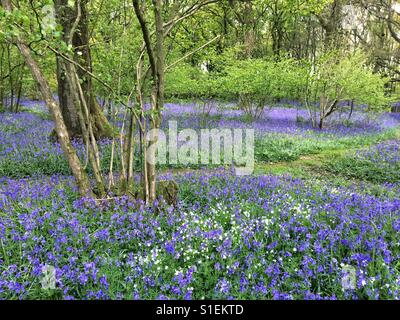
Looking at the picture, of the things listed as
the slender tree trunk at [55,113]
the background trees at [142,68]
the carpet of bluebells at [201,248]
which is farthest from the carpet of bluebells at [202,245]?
the background trees at [142,68]

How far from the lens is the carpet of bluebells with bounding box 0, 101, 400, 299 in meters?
2.91

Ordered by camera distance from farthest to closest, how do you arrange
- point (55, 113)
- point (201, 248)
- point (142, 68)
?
1. point (142, 68)
2. point (55, 113)
3. point (201, 248)

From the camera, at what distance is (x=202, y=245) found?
138 inches

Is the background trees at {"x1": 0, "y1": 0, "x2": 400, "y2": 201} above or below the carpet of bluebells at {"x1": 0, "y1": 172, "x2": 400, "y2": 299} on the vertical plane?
above

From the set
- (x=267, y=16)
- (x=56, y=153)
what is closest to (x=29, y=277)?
(x=56, y=153)

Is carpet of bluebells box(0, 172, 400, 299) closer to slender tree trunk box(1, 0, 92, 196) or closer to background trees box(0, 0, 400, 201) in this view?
slender tree trunk box(1, 0, 92, 196)

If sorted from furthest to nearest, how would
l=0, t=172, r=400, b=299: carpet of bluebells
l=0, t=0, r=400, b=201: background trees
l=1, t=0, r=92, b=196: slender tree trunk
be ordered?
l=1, t=0, r=92, b=196: slender tree trunk, l=0, t=0, r=400, b=201: background trees, l=0, t=172, r=400, b=299: carpet of bluebells

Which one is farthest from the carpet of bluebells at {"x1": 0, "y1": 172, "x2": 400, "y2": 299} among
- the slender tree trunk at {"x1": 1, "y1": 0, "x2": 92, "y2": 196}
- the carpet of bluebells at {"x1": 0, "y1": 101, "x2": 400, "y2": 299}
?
Result: the slender tree trunk at {"x1": 1, "y1": 0, "x2": 92, "y2": 196}

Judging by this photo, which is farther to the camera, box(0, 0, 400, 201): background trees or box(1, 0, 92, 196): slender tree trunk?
box(1, 0, 92, 196): slender tree trunk

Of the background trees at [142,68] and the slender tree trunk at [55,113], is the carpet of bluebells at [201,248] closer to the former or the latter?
the slender tree trunk at [55,113]

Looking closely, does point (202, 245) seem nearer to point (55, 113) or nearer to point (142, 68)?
point (55, 113)

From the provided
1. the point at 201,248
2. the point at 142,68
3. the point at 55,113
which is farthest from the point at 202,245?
the point at 142,68

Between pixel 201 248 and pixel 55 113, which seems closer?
pixel 201 248
